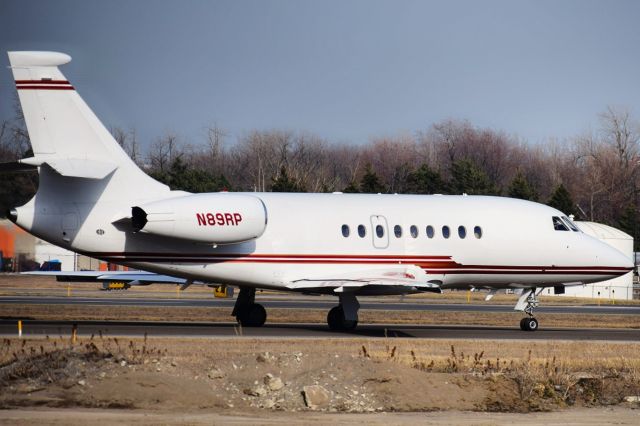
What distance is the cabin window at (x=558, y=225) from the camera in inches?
1287

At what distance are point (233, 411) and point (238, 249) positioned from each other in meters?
13.1

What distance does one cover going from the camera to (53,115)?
2644cm

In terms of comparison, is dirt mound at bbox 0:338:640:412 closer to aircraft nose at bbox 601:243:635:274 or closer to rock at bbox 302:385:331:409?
rock at bbox 302:385:331:409

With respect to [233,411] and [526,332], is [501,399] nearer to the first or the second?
[233,411]

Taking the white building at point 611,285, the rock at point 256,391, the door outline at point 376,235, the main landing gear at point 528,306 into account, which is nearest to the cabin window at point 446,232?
the door outline at point 376,235

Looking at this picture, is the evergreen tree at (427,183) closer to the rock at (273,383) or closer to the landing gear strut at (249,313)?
the landing gear strut at (249,313)

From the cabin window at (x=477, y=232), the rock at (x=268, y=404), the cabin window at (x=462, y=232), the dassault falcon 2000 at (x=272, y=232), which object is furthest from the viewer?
the cabin window at (x=477, y=232)

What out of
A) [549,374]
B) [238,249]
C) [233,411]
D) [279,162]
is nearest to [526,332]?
[238,249]

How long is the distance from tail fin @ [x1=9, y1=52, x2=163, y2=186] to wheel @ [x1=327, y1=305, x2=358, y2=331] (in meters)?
7.87

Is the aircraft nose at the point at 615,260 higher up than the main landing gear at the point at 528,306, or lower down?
higher up

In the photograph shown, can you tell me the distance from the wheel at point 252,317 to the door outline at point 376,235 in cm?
393

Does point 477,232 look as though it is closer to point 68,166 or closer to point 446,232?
point 446,232

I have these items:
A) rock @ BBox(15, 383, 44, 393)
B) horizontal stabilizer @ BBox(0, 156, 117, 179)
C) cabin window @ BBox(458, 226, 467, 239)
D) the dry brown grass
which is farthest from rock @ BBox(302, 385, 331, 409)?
the dry brown grass

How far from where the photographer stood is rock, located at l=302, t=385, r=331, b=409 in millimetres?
16344
